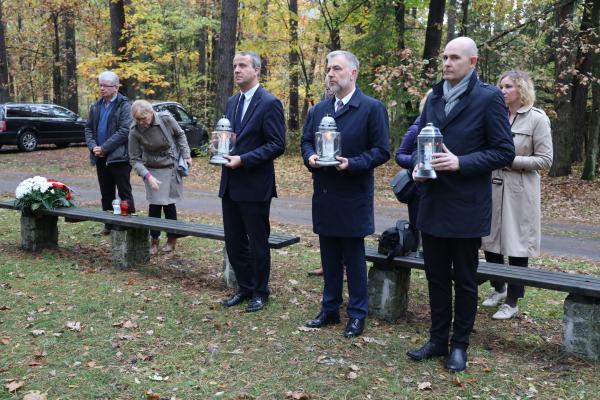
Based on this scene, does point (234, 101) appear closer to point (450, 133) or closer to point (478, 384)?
point (450, 133)

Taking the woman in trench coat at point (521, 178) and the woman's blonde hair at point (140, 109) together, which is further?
the woman's blonde hair at point (140, 109)

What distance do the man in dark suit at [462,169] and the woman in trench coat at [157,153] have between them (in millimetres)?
3834

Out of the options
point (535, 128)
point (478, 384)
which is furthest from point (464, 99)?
point (478, 384)

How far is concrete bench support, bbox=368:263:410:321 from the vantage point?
4918 millimetres

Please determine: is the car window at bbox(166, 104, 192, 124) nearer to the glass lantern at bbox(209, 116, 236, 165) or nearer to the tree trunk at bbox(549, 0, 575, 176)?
the tree trunk at bbox(549, 0, 575, 176)

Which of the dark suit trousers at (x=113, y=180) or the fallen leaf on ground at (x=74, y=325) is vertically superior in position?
the dark suit trousers at (x=113, y=180)

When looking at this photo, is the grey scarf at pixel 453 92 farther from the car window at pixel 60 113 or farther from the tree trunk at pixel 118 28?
the car window at pixel 60 113

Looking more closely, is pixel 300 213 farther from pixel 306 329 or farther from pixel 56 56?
pixel 56 56

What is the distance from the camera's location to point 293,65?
23.4m

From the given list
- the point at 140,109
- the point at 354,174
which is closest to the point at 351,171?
the point at 354,174

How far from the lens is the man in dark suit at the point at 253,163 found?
16.1 ft

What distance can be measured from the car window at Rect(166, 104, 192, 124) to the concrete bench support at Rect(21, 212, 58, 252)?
10422 mm

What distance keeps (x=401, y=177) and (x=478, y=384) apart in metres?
1.83

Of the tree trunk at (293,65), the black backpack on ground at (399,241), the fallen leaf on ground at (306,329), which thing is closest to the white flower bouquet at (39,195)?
the fallen leaf on ground at (306,329)
